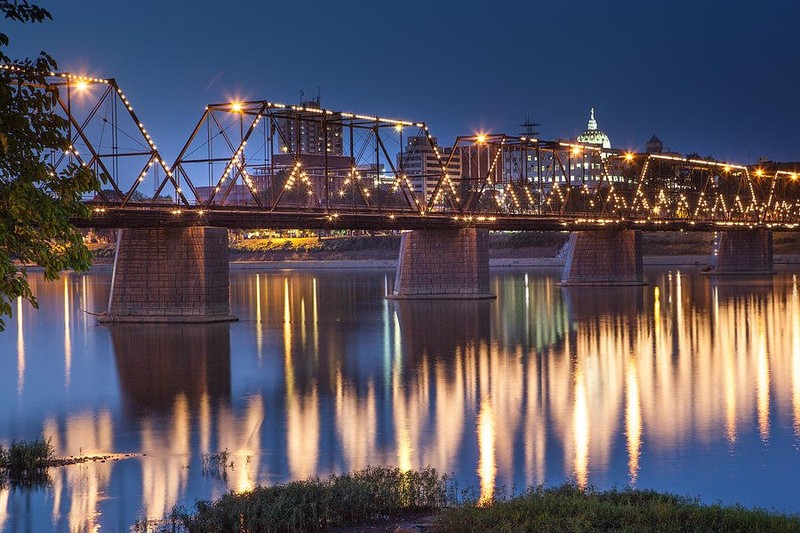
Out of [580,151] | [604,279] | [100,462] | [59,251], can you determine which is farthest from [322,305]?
[59,251]

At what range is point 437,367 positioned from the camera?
42875mm

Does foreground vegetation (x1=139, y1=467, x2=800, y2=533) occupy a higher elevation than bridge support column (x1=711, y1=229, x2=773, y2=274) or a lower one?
lower

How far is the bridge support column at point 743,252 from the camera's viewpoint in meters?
134

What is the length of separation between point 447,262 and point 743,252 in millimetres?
61714

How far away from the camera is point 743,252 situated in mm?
135125

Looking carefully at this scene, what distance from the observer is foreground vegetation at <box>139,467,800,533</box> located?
587 inches

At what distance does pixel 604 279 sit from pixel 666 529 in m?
92.8

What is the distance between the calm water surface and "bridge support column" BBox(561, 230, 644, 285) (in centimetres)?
3688

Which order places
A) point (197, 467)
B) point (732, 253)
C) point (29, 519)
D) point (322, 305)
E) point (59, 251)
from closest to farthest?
point (59, 251)
point (29, 519)
point (197, 467)
point (322, 305)
point (732, 253)

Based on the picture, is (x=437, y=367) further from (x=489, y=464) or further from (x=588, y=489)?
(x=588, y=489)

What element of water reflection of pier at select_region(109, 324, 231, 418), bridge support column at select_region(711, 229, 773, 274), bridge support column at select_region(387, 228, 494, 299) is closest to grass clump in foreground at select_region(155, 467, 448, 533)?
water reflection of pier at select_region(109, 324, 231, 418)

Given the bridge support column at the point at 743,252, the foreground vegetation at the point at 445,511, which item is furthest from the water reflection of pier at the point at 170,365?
the bridge support column at the point at 743,252

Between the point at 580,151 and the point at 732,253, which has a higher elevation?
the point at 580,151

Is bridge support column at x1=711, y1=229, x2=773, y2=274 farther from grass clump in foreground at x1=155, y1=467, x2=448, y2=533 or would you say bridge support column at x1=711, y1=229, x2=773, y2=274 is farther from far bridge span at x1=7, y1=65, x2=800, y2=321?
grass clump in foreground at x1=155, y1=467, x2=448, y2=533
